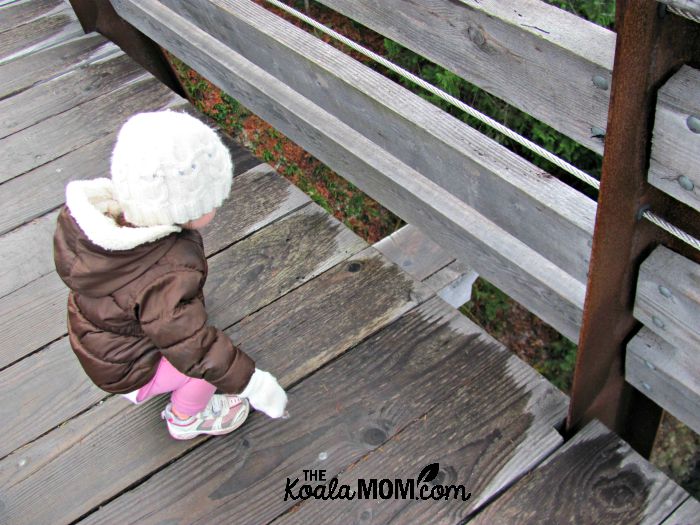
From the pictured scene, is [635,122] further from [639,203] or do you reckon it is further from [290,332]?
[290,332]

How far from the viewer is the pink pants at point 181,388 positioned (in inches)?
63.7

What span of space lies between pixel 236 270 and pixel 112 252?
31.4 inches

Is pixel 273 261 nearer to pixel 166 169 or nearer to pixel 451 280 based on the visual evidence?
pixel 451 280

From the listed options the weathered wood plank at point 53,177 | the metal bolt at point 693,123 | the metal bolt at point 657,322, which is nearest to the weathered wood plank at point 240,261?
the weathered wood plank at point 53,177

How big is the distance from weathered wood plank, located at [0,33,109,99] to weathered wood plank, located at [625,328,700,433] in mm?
2756

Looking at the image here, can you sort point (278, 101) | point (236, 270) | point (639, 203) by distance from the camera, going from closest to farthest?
point (639, 203), point (236, 270), point (278, 101)

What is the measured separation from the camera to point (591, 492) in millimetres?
1503

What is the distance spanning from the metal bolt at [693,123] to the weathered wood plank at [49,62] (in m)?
2.88

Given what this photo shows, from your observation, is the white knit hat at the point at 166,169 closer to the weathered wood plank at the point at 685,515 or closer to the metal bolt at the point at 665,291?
the metal bolt at the point at 665,291

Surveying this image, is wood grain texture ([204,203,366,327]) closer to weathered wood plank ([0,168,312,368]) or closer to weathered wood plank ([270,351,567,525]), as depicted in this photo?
weathered wood plank ([0,168,312,368])

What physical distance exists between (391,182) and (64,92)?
1.86m

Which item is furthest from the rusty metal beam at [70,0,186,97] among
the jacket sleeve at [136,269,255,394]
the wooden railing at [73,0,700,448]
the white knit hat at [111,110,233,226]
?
the jacket sleeve at [136,269,255,394]

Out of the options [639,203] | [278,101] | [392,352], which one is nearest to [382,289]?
[392,352]

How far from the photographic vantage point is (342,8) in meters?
1.83
